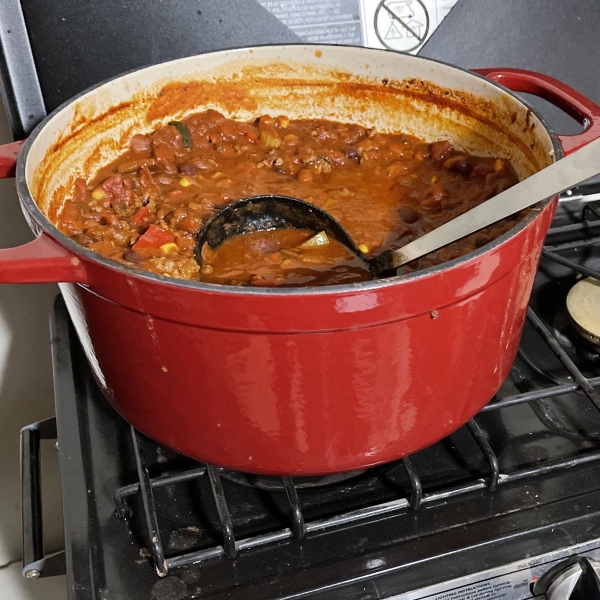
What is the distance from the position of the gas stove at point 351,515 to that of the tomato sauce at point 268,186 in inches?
9.2

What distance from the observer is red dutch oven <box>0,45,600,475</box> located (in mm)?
601

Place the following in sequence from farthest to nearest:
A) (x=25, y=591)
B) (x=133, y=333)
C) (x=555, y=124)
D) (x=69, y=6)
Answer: (x=25, y=591)
(x=555, y=124)
(x=69, y=6)
(x=133, y=333)

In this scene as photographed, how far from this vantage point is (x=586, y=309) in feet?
3.43

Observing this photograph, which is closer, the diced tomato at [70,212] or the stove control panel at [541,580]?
the stove control panel at [541,580]

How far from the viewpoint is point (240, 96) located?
3.75ft

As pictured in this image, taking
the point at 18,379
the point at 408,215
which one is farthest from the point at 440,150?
the point at 18,379

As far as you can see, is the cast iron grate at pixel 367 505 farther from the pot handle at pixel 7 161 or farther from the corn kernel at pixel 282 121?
the corn kernel at pixel 282 121

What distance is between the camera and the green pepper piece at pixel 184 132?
1.13 m

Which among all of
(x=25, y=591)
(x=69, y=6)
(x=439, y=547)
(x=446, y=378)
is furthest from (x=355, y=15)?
(x=25, y=591)

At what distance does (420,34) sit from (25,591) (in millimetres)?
1401

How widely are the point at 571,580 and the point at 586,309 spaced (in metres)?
0.44

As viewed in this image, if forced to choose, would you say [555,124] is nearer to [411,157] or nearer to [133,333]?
[411,157]

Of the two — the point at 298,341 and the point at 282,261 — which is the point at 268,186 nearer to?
the point at 282,261

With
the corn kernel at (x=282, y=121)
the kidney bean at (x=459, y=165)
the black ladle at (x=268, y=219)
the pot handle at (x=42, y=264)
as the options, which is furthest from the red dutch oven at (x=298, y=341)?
the corn kernel at (x=282, y=121)
